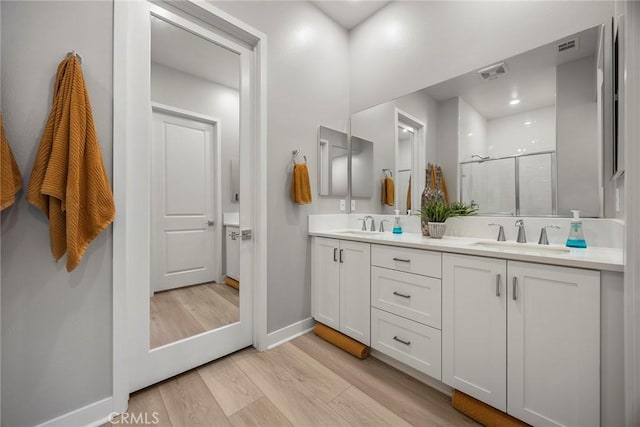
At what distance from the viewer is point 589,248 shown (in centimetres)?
131

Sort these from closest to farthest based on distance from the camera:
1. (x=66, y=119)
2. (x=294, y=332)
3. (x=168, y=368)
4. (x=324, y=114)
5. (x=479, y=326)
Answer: (x=66, y=119), (x=479, y=326), (x=168, y=368), (x=294, y=332), (x=324, y=114)

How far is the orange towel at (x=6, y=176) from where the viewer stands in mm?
973

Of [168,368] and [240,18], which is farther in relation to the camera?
[240,18]

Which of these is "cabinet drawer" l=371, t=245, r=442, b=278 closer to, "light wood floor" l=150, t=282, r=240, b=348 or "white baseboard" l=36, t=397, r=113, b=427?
"light wood floor" l=150, t=282, r=240, b=348

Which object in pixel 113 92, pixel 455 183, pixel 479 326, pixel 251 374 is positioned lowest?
pixel 251 374

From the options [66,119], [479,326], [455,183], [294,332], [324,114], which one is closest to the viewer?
[66,119]

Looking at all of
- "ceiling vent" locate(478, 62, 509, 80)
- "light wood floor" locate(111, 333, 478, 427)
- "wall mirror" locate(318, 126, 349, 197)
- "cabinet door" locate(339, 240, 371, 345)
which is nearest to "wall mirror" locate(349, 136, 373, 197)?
"wall mirror" locate(318, 126, 349, 197)

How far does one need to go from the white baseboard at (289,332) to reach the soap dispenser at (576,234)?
183 cm

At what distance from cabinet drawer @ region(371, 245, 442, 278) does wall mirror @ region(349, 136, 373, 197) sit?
880mm

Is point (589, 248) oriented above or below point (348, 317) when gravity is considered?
above

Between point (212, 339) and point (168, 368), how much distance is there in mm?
278

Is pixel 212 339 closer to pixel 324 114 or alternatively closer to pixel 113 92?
pixel 113 92

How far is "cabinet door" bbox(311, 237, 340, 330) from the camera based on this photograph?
1.98 meters

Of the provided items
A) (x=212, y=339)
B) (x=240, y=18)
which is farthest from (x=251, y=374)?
(x=240, y=18)
